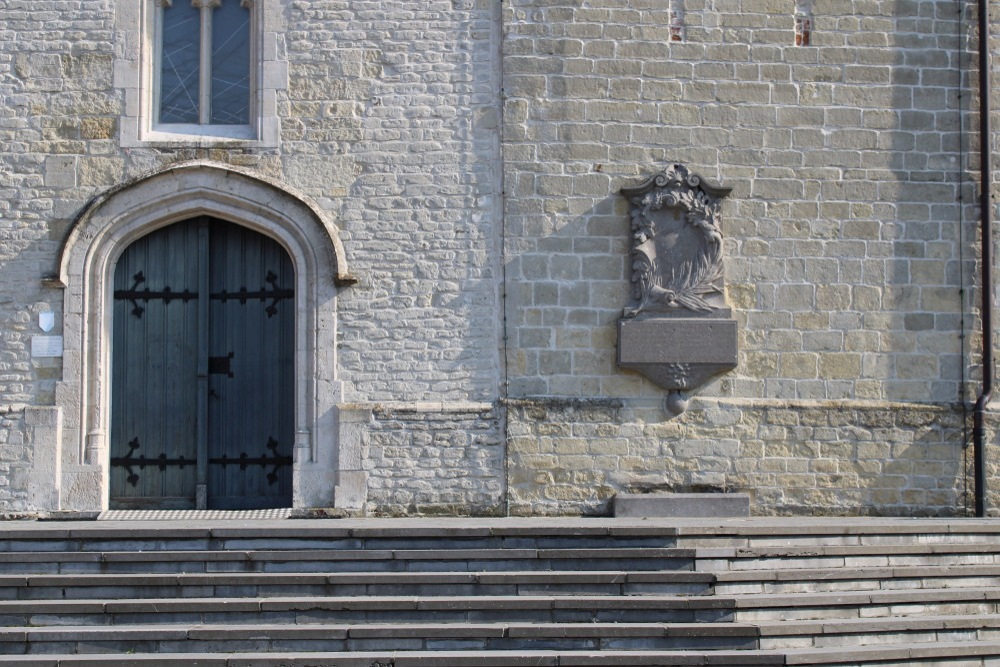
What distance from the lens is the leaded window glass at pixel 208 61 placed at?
34.3ft

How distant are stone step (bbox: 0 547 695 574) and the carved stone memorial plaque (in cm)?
200

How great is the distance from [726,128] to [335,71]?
3.15 m

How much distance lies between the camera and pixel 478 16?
10.4 meters

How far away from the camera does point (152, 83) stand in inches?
409

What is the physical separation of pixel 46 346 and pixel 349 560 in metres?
3.24

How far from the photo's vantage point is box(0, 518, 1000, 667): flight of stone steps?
25.4 ft

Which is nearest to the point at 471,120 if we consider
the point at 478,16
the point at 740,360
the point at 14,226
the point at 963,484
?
the point at 478,16

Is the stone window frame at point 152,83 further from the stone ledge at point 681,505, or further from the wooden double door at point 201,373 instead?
the stone ledge at point 681,505

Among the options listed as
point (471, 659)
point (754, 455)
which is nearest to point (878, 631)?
point (754, 455)

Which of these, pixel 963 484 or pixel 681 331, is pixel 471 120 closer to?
pixel 681 331

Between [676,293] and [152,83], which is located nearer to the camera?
[676,293]

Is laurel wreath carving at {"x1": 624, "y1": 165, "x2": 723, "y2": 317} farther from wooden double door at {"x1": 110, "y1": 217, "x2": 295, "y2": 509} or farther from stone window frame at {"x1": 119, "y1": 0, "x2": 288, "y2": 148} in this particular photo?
stone window frame at {"x1": 119, "y1": 0, "x2": 288, "y2": 148}

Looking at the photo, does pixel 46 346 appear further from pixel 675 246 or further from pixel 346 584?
pixel 675 246

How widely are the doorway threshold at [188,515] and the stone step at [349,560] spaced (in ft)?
4.18
